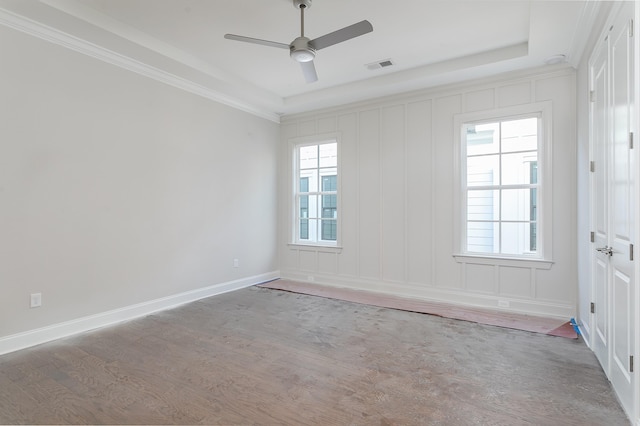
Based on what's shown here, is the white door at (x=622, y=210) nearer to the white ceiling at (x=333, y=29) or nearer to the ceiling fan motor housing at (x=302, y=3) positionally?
the white ceiling at (x=333, y=29)

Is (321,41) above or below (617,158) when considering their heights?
above

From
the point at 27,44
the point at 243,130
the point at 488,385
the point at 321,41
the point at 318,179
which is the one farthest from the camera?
the point at 318,179

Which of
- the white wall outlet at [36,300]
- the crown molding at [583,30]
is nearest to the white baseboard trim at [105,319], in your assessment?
the white wall outlet at [36,300]

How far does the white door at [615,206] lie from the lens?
2000mm

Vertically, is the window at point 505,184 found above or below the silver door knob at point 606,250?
above

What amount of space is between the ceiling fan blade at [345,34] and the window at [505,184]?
7.81 feet

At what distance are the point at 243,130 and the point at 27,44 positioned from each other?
2714mm

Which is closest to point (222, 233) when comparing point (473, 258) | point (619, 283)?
point (473, 258)

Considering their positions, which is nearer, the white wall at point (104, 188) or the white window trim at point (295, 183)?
the white wall at point (104, 188)

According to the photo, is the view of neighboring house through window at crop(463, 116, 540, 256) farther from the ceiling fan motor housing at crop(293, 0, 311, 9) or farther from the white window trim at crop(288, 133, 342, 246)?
the ceiling fan motor housing at crop(293, 0, 311, 9)

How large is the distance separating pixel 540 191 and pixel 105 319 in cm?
505

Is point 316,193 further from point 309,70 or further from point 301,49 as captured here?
point 301,49

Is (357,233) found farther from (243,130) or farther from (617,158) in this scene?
(617,158)

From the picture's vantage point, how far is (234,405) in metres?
2.12
